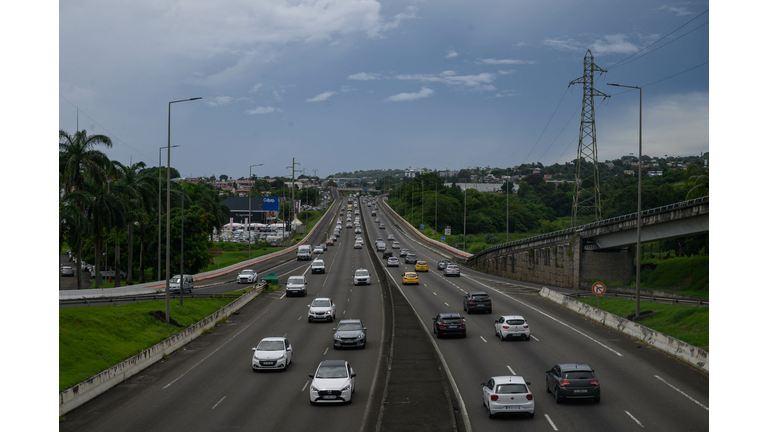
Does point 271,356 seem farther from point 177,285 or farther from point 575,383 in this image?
point 177,285

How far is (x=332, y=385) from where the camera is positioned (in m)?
20.5

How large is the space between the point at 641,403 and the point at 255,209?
178572 millimetres

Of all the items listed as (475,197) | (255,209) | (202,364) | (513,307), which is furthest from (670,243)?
(255,209)

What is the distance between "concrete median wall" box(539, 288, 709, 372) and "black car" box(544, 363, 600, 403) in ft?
23.5

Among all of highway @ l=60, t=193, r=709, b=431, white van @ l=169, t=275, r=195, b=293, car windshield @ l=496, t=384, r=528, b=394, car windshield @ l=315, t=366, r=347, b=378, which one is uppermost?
car windshield @ l=496, t=384, r=528, b=394

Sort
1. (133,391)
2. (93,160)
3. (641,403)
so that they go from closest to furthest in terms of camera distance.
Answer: (641,403) → (133,391) → (93,160)

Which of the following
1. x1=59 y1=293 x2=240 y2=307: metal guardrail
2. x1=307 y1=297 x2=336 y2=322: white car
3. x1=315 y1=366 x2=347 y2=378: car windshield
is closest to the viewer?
x1=315 y1=366 x2=347 y2=378: car windshield

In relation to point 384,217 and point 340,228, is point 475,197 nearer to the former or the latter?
point 384,217

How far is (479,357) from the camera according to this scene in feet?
90.8

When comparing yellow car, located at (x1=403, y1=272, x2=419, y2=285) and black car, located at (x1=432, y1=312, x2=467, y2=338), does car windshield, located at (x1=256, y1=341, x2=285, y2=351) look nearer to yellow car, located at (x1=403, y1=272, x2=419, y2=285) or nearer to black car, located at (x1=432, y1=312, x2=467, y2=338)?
black car, located at (x1=432, y1=312, x2=467, y2=338)

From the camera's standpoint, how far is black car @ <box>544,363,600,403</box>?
64.7 feet

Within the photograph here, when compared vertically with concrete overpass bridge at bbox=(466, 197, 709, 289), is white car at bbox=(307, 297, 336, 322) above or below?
below

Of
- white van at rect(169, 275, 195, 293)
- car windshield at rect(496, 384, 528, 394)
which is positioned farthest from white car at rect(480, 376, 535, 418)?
white van at rect(169, 275, 195, 293)

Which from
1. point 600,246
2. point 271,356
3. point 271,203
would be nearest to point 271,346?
point 271,356
